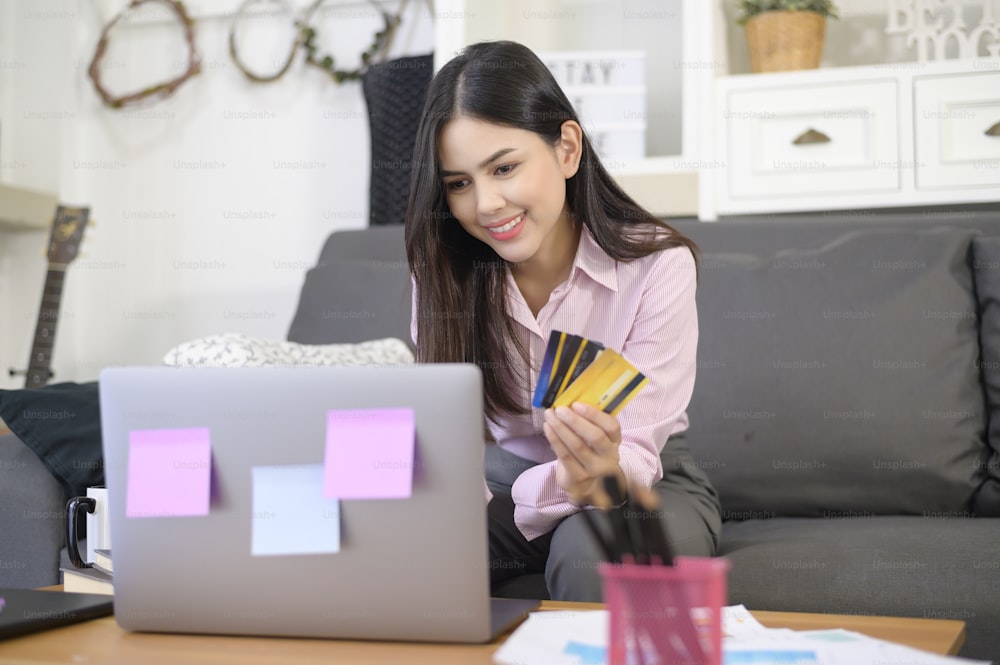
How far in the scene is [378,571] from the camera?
840mm

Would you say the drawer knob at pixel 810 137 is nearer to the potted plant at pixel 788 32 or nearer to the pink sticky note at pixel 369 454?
the potted plant at pixel 788 32

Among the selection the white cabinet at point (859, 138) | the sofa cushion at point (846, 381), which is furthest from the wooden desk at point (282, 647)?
the white cabinet at point (859, 138)

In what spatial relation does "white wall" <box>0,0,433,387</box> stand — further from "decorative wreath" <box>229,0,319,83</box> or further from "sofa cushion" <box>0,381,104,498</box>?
"sofa cushion" <box>0,381,104,498</box>

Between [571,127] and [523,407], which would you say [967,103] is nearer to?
[571,127]

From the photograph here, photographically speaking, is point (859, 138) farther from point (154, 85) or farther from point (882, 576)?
point (154, 85)

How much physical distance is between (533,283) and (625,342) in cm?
19

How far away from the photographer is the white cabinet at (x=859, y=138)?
1.98 metres

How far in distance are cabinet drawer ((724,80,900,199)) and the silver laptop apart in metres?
1.46

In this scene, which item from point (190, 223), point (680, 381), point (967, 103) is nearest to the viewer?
point (680, 381)

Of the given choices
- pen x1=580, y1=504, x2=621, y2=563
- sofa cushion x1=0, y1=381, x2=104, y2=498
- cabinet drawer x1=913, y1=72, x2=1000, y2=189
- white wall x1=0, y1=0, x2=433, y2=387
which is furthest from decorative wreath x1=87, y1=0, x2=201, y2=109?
pen x1=580, y1=504, x2=621, y2=563

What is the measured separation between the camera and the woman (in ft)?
4.31

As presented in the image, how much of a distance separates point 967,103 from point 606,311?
1.03 metres

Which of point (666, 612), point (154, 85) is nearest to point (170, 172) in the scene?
point (154, 85)

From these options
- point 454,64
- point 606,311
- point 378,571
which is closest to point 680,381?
point 606,311
